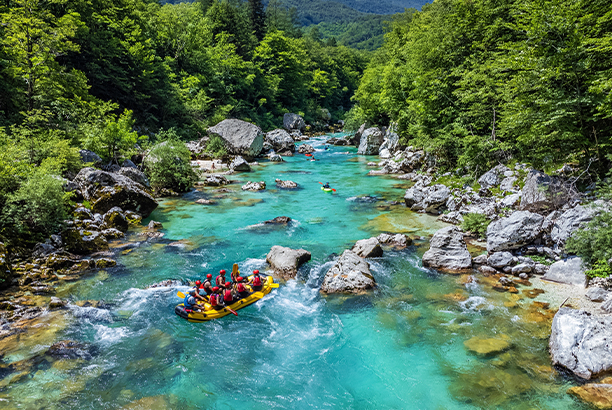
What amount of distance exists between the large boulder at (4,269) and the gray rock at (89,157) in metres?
8.38

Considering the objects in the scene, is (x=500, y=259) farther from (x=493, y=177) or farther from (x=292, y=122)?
(x=292, y=122)

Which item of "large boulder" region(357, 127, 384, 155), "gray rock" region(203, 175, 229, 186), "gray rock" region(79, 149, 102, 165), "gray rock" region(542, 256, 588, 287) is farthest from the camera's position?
"large boulder" region(357, 127, 384, 155)

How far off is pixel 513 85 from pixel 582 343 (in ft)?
35.3

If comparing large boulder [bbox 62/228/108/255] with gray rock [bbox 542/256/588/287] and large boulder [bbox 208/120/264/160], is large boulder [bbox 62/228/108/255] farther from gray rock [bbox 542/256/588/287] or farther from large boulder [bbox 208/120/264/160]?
large boulder [bbox 208/120/264/160]

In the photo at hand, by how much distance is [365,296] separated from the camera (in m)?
10.3

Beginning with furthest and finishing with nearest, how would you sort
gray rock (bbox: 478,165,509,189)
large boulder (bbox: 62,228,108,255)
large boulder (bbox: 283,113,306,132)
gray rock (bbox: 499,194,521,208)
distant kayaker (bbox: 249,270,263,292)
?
large boulder (bbox: 283,113,306,132), gray rock (bbox: 478,165,509,189), gray rock (bbox: 499,194,521,208), large boulder (bbox: 62,228,108,255), distant kayaker (bbox: 249,270,263,292)

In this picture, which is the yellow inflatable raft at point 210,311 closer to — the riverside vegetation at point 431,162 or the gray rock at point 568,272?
the riverside vegetation at point 431,162

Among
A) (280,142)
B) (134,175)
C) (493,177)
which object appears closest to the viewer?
(493,177)

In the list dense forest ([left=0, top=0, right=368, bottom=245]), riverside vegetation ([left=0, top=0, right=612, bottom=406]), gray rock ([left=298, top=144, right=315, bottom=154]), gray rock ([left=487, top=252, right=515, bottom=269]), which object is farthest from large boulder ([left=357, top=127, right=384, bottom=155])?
gray rock ([left=487, top=252, right=515, bottom=269])

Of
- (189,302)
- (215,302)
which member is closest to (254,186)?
(215,302)

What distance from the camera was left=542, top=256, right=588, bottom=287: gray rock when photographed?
9.52 meters

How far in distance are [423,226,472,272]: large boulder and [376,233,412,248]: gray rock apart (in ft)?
5.06

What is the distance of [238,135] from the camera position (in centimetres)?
3381

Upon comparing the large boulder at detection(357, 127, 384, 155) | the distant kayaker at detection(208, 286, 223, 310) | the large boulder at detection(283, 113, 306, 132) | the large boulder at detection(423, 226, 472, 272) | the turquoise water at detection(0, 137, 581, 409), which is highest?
the large boulder at detection(283, 113, 306, 132)
